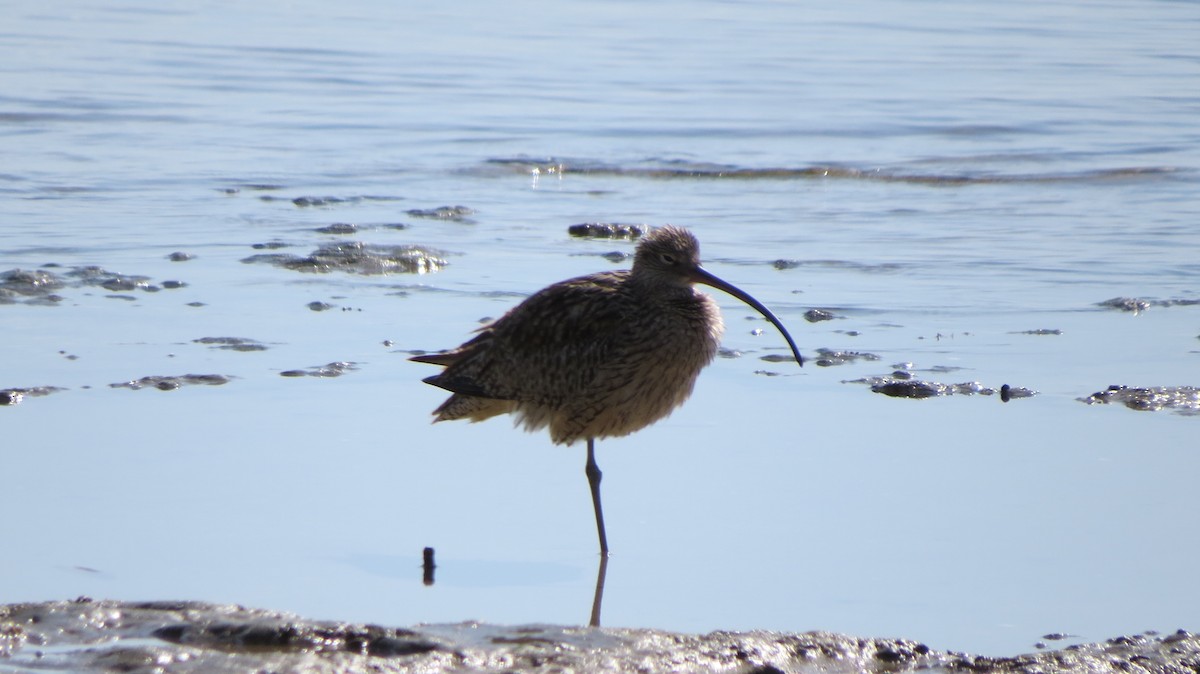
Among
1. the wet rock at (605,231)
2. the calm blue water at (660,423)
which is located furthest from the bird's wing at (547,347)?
the wet rock at (605,231)

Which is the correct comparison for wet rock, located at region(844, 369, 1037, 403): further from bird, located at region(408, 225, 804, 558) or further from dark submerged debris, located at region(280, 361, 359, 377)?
dark submerged debris, located at region(280, 361, 359, 377)

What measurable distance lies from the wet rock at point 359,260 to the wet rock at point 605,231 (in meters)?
1.18

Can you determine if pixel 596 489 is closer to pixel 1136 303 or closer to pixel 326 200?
pixel 1136 303

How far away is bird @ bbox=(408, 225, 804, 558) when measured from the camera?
20.6ft

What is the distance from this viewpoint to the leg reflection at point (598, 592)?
4.91 metres

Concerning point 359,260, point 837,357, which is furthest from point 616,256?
point 837,357

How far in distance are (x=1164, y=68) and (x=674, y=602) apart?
17563 mm

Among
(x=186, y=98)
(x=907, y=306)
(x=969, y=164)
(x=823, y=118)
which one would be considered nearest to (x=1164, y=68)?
(x=823, y=118)

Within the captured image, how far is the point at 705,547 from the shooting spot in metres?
5.32

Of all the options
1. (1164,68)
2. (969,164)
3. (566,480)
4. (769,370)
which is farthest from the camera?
(1164,68)

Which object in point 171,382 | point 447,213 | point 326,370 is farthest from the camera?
point 447,213

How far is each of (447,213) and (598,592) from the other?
6831mm

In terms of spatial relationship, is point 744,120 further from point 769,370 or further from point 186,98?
point 769,370

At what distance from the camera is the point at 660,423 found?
270 inches
